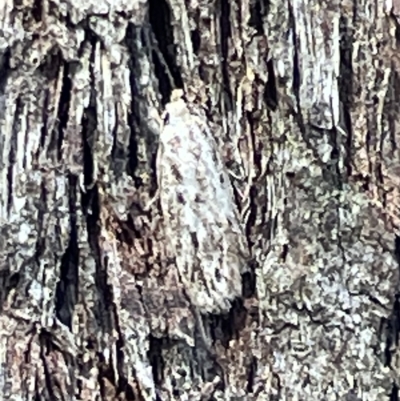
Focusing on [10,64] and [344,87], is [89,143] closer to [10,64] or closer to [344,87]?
[10,64]

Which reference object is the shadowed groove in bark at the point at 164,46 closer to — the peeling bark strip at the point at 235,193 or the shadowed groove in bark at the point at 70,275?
the peeling bark strip at the point at 235,193

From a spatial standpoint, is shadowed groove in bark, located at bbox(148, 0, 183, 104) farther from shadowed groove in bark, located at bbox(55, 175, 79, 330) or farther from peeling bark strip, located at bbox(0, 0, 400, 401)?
shadowed groove in bark, located at bbox(55, 175, 79, 330)

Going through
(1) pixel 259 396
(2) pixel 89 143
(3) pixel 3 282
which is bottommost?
(1) pixel 259 396

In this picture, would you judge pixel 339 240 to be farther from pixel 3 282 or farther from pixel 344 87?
pixel 3 282

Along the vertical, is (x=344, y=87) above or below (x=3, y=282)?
above

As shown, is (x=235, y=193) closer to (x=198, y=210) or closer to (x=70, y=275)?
(x=198, y=210)

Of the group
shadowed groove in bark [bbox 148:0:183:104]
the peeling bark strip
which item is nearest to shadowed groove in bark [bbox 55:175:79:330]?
the peeling bark strip

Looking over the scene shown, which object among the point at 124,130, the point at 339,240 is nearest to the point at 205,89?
the point at 124,130
